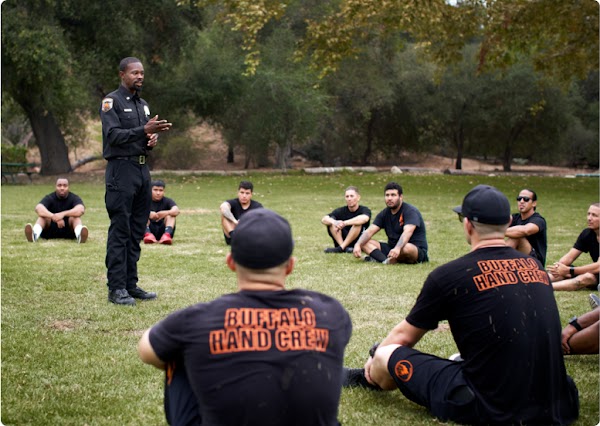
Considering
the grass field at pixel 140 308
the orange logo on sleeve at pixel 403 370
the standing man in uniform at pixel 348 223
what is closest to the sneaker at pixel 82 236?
the grass field at pixel 140 308

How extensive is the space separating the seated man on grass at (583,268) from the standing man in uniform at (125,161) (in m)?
4.91

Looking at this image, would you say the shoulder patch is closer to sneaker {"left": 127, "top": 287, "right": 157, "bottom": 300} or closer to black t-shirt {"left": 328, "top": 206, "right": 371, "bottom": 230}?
sneaker {"left": 127, "top": 287, "right": 157, "bottom": 300}

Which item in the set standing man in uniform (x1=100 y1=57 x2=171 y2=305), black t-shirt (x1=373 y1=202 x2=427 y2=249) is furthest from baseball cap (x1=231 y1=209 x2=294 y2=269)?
black t-shirt (x1=373 y1=202 x2=427 y2=249)

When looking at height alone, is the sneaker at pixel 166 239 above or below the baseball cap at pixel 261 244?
below

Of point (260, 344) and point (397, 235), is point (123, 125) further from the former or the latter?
point (260, 344)

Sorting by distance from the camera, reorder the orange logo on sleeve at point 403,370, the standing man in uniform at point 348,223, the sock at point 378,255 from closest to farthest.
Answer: the orange logo on sleeve at point 403,370 < the sock at point 378,255 < the standing man in uniform at point 348,223

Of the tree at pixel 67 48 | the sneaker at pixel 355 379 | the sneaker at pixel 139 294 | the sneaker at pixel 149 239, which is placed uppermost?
the tree at pixel 67 48

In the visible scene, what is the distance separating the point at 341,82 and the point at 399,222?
2878 centimetres

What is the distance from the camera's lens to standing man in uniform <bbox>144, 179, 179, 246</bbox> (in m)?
13.3

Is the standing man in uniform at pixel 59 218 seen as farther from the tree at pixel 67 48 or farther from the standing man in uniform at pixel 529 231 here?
the tree at pixel 67 48

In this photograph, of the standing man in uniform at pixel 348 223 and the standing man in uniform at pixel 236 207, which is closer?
the standing man in uniform at pixel 348 223

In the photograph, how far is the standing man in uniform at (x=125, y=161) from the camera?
7516 millimetres

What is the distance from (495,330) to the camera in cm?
421

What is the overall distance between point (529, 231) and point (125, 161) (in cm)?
508
